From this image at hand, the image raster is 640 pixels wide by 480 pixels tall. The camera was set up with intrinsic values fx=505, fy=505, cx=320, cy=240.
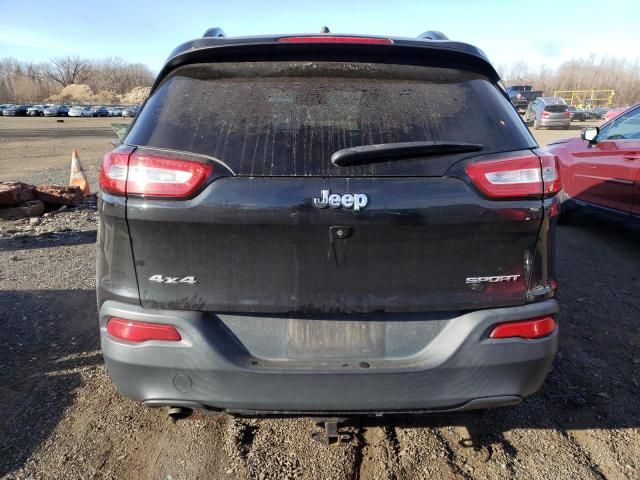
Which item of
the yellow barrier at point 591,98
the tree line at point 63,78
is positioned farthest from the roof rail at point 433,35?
the tree line at point 63,78

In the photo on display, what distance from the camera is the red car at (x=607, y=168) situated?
535 cm

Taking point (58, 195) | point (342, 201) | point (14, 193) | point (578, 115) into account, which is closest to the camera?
point (342, 201)

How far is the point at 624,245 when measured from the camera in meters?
6.22

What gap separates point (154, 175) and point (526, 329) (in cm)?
158

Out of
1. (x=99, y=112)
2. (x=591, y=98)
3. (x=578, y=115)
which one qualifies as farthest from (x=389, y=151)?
(x=99, y=112)

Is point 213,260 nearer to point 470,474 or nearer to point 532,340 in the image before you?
point 532,340

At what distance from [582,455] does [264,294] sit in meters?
1.81

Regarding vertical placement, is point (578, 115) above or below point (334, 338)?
below

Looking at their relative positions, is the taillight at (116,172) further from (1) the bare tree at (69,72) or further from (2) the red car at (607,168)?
(1) the bare tree at (69,72)

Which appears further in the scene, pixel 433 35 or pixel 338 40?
pixel 433 35

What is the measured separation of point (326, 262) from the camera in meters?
1.93

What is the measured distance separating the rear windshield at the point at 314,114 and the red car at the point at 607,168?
12.1ft

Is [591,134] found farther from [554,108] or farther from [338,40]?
[554,108]

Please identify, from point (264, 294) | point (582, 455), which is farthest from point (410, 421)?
point (264, 294)
